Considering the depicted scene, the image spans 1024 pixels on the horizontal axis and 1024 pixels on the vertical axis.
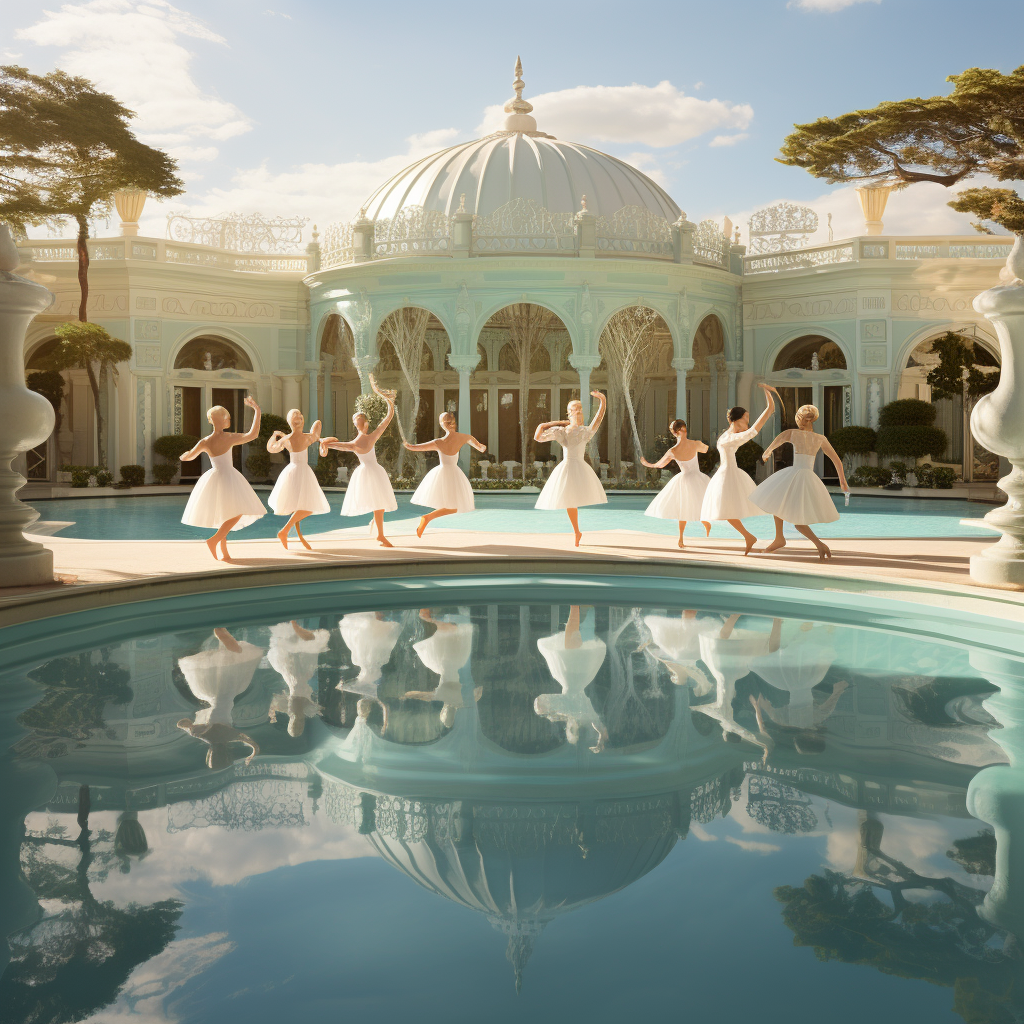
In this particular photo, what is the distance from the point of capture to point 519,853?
3.21 meters

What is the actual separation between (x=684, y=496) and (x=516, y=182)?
14377 millimetres

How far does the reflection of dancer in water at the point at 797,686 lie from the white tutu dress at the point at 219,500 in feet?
17.5

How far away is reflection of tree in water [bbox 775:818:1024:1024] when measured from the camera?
244 centimetres

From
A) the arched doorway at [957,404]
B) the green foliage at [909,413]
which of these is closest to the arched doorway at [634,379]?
the green foliage at [909,413]

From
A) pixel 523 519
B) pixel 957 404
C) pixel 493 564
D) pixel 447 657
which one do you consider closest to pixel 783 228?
pixel 957 404

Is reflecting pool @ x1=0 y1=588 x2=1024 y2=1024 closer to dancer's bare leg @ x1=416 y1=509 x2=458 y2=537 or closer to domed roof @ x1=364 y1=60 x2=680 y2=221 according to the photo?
dancer's bare leg @ x1=416 y1=509 x2=458 y2=537

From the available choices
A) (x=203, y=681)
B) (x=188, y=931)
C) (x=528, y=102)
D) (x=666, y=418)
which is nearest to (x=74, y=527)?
(x=203, y=681)

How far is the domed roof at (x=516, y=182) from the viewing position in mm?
22703

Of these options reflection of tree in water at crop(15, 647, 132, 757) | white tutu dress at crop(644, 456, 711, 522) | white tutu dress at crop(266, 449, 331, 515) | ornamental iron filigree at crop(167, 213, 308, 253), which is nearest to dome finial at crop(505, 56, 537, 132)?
ornamental iron filigree at crop(167, 213, 308, 253)

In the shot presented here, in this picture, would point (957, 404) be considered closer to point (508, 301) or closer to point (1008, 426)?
point (508, 301)

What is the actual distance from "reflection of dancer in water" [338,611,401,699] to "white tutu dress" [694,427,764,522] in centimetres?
418

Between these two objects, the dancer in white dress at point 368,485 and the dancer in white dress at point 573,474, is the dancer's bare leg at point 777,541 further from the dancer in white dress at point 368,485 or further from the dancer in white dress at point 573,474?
the dancer in white dress at point 368,485

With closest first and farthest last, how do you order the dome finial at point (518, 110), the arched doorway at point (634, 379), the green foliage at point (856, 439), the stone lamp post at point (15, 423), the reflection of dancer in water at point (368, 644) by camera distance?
the reflection of dancer in water at point (368, 644) < the stone lamp post at point (15, 423) < the green foliage at point (856, 439) < the arched doorway at point (634, 379) < the dome finial at point (518, 110)

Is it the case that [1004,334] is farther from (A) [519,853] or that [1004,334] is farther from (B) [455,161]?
(B) [455,161]
